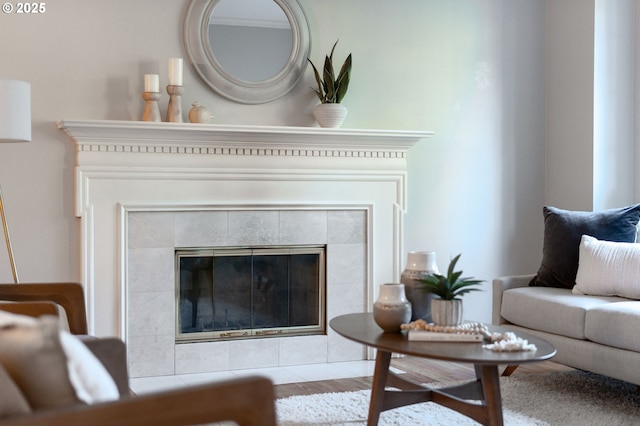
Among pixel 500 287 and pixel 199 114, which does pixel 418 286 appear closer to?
pixel 500 287

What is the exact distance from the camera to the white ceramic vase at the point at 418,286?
9.89 ft

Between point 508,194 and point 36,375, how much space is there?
→ 3.97 metres

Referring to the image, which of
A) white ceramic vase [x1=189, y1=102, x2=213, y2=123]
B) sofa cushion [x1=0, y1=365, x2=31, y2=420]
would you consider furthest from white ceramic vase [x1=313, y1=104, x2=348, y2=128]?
sofa cushion [x1=0, y1=365, x2=31, y2=420]

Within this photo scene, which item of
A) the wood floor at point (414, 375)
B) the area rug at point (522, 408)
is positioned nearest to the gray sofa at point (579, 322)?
the area rug at point (522, 408)

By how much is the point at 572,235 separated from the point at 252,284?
1.75 m

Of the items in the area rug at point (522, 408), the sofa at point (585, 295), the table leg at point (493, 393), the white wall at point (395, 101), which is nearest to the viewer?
the table leg at point (493, 393)

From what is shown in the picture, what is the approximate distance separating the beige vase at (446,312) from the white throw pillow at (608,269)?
4.08 feet

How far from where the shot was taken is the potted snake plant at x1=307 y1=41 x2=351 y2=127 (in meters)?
4.31

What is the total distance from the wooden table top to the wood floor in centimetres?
83

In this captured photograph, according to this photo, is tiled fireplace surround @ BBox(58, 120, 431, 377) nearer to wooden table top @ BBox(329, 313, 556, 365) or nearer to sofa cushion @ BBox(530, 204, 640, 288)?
sofa cushion @ BBox(530, 204, 640, 288)

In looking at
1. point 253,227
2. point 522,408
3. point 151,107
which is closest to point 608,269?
point 522,408

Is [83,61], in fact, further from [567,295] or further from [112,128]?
[567,295]

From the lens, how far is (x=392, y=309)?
9.38 feet

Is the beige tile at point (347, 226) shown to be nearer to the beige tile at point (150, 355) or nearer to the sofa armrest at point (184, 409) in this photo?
the beige tile at point (150, 355)
